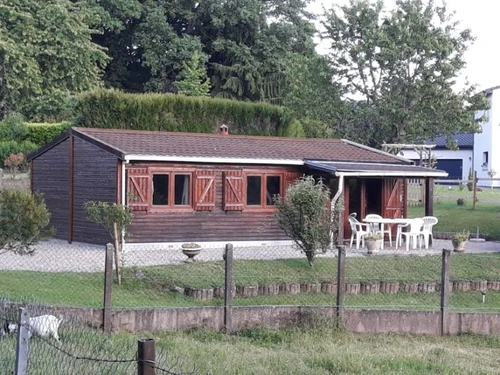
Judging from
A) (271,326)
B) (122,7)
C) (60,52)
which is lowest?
(271,326)

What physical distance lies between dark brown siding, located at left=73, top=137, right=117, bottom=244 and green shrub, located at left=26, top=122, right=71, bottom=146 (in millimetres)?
9344

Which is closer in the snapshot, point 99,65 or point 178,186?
point 178,186

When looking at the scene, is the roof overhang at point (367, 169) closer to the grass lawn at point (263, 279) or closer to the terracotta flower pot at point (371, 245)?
the terracotta flower pot at point (371, 245)

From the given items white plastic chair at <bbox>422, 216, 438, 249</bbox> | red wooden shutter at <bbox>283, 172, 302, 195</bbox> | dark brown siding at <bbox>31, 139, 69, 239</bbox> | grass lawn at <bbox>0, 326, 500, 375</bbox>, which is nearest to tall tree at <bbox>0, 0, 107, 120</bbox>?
dark brown siding at <bbox>31, 139, 69, 239</bbox>

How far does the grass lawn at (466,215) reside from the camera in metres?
26.6

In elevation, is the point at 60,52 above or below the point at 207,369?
above

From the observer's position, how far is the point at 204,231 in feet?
70.7

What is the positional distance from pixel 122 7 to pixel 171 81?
15.8 feet

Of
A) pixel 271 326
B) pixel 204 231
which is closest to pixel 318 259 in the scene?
pixel 204 231

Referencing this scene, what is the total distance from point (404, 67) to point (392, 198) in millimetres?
8954

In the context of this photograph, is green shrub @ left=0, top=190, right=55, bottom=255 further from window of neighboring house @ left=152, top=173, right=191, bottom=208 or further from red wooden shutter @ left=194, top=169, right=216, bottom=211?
red wooden shutter @ left=194, top=169, right=216, bottom=211

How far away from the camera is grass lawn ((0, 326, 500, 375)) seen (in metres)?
8.20

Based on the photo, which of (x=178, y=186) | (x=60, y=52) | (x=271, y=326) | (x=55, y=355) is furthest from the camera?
(x=60, y=52)

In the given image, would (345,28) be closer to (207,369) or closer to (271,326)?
(271,326)
